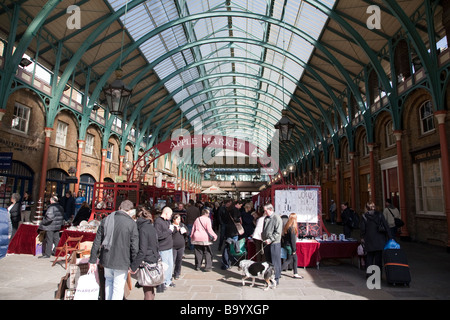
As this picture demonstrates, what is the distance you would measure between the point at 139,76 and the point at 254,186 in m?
41.9

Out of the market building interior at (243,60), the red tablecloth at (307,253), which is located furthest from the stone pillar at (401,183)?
the red tablecloth at (307,253)

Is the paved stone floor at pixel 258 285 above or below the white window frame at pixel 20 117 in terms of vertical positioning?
below

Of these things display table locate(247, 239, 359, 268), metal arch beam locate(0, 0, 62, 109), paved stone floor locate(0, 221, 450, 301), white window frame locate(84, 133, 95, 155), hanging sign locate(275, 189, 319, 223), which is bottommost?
paved stone floor locate(0, 221, 450, 301)

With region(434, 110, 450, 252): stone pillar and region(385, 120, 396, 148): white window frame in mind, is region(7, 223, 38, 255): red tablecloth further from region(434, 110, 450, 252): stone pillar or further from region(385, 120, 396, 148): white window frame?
region(385, 120, 396, 148): white window frame

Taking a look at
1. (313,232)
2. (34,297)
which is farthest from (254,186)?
(34,297)

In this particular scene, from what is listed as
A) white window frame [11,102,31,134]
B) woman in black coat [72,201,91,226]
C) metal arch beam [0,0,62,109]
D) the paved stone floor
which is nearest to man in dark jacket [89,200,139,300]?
the paved stone floor

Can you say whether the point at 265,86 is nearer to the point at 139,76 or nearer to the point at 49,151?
the point at 139,76

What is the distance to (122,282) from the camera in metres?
4.06

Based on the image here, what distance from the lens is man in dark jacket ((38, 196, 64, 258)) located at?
8.50m

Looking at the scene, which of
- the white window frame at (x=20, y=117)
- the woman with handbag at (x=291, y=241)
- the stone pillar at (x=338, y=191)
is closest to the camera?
the woman with handbag at (x=291, y=241)

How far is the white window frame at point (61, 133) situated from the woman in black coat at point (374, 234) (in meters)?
15.3

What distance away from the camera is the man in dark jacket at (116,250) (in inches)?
158

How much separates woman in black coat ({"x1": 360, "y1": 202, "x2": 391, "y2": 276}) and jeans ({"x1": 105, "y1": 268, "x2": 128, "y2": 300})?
17.5 ft
